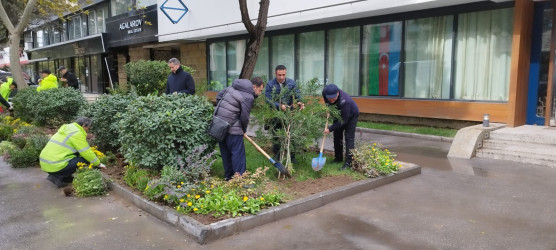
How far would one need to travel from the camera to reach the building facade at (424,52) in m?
9.58

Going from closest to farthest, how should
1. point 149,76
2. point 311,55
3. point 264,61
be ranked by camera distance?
point 149,76 < point 311,55 < point 264,61

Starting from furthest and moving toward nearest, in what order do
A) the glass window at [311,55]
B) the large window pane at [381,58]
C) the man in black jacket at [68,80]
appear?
the glass window at [311,55], the man in black jacket at [68,80], the large window pane at [381,58]

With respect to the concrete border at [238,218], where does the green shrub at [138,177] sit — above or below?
above

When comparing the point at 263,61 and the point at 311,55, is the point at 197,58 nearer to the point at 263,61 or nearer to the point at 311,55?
the point at 263,61

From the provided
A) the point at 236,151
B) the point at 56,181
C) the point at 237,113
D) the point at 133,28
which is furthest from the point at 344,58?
the point at 133,28

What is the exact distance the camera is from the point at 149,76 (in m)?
12.3

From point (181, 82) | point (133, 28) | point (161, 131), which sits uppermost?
point (133, 28)

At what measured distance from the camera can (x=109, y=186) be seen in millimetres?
6074

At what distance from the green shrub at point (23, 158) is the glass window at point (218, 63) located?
33.5 feet

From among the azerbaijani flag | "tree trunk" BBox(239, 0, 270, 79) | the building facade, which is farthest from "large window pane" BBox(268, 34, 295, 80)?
"tree trunk" BBox(239, 0, 270, 79)

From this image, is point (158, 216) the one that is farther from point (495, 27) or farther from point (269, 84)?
point (495, 27)

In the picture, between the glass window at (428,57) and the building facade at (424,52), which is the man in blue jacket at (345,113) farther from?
the glass window at (428,57)

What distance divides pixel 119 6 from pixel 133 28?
3.96 metres

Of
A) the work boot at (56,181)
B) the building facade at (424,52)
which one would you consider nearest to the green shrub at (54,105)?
the work boot at (56,181)
